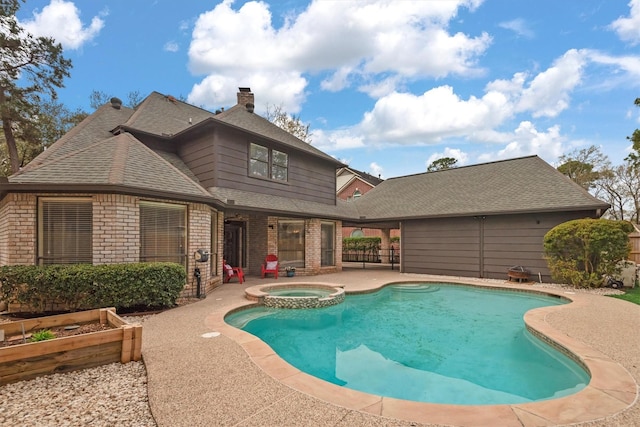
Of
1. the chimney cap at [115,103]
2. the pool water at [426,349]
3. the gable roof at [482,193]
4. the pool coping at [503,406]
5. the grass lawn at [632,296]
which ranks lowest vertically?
the pool water at [426,349]

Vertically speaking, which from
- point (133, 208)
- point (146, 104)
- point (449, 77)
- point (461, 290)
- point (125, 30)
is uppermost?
point (125, 30)

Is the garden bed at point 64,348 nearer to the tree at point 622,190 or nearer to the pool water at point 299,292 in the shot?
the pool water at point 299,292

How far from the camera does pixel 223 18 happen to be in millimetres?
11289

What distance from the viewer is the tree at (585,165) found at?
2881 cm

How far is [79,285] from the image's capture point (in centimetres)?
595

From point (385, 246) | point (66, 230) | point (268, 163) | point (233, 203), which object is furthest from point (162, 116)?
point (385, 246)

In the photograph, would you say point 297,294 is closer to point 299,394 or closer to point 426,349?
point 426,349

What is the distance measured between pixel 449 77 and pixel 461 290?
10447mm

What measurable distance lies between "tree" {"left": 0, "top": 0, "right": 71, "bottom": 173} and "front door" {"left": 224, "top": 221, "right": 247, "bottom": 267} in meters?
8.95

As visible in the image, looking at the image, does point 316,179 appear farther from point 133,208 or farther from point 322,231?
point 133,208

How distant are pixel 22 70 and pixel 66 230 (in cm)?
1054

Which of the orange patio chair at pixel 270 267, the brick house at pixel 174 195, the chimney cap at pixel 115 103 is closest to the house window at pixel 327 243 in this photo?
the brick house at pixel 174 195

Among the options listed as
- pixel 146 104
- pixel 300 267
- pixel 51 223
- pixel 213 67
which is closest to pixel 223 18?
pixel 146 104

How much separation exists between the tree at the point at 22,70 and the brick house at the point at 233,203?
9.71ft
